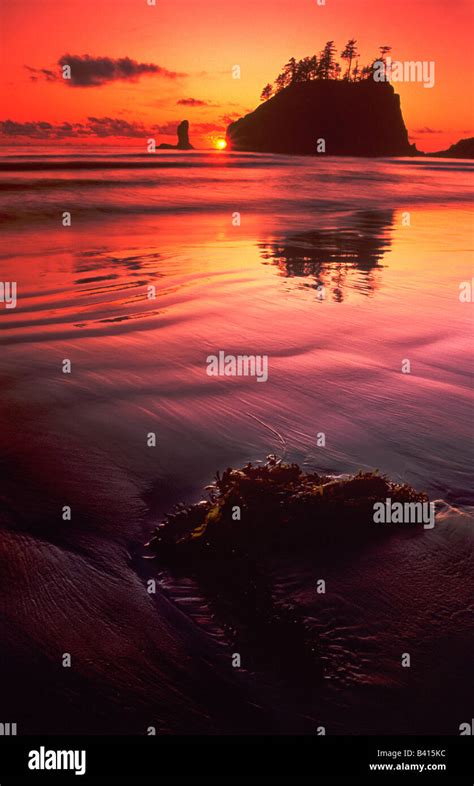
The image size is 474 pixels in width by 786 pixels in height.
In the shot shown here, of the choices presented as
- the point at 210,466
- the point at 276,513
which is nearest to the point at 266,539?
the point at 276,513

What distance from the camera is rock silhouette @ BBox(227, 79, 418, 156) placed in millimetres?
144750

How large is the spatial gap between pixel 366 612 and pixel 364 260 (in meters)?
10.6

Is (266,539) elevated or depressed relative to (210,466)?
depressed

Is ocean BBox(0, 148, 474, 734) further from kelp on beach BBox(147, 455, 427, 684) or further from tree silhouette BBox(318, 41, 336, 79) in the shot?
tree silhouette BBox(318, 41, 336, 79)

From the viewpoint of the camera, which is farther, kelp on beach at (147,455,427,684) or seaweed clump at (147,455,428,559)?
seaweed clump at (147,455,428,559)

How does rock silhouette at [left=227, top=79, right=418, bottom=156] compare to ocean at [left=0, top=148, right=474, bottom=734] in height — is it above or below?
above

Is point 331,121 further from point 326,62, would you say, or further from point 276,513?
point 276,513

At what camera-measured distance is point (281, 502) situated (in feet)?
11.2

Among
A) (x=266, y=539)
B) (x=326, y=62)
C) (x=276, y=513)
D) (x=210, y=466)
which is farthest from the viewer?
(x=326, y=62)

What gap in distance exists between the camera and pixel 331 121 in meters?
145

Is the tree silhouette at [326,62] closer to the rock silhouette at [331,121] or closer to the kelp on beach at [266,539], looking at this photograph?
the rock silhouette at [331,121]

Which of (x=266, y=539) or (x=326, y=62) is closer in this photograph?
(x=266, y=539)

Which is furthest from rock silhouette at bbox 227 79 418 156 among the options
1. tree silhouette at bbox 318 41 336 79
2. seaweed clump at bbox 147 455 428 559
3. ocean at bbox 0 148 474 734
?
seaweed clump at bbox 147 455 428 559

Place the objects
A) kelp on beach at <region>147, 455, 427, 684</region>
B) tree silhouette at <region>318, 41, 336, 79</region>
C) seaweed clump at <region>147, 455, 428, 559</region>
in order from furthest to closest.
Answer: tree silhouette at <region>318, 41, 336, 79</region>, seaweed clump at <region>147, 455, 428, 559</region>, kelp on beach at <region>147, 455, 427, 684</region>
